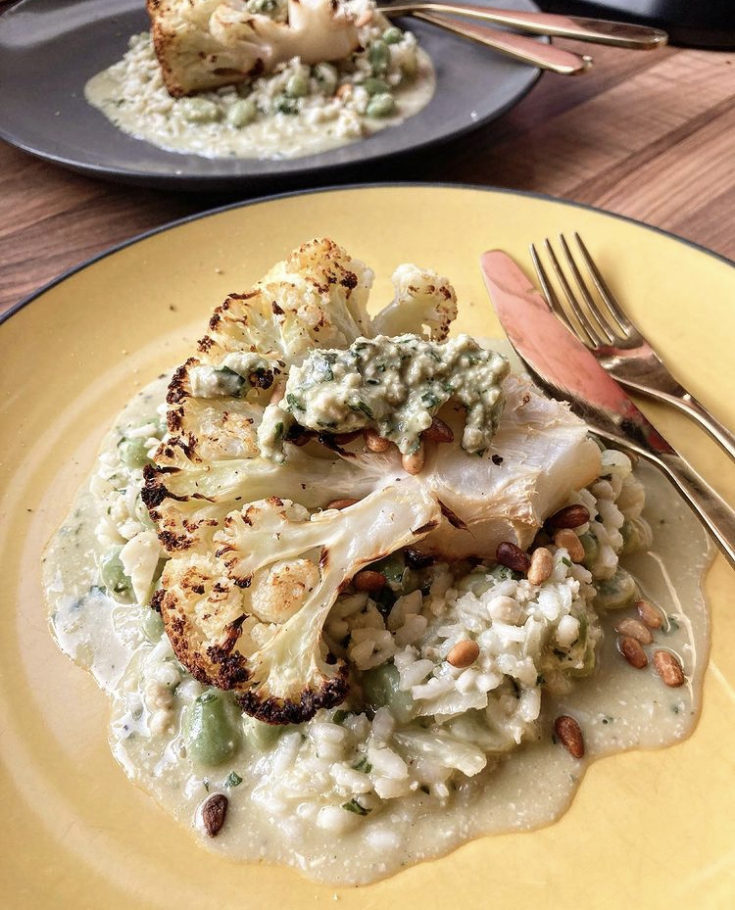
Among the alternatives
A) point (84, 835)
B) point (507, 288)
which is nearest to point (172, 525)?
point (84, 835)

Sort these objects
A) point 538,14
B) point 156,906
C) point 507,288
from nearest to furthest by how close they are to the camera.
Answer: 1. point 156,906
2. point 507,288
3. point 538,14

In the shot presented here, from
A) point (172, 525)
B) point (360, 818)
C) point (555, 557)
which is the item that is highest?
point (172, 525)

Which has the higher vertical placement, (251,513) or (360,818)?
(251,513)

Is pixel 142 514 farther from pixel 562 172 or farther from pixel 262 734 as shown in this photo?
pixel 562 172

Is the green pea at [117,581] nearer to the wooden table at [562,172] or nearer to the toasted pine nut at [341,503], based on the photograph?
the toasted pine nut at [341,503]

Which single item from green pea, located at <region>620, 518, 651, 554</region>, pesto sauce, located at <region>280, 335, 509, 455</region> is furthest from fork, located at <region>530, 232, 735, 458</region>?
pesto sauce, located at <region>280, 335, 509, 455</region>

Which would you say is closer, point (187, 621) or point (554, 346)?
point (187, 621)

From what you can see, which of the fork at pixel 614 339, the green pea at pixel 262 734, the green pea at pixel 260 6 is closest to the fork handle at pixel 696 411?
the fork at pixel 614 339

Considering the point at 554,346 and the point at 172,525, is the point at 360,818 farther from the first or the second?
the point at 554,346
